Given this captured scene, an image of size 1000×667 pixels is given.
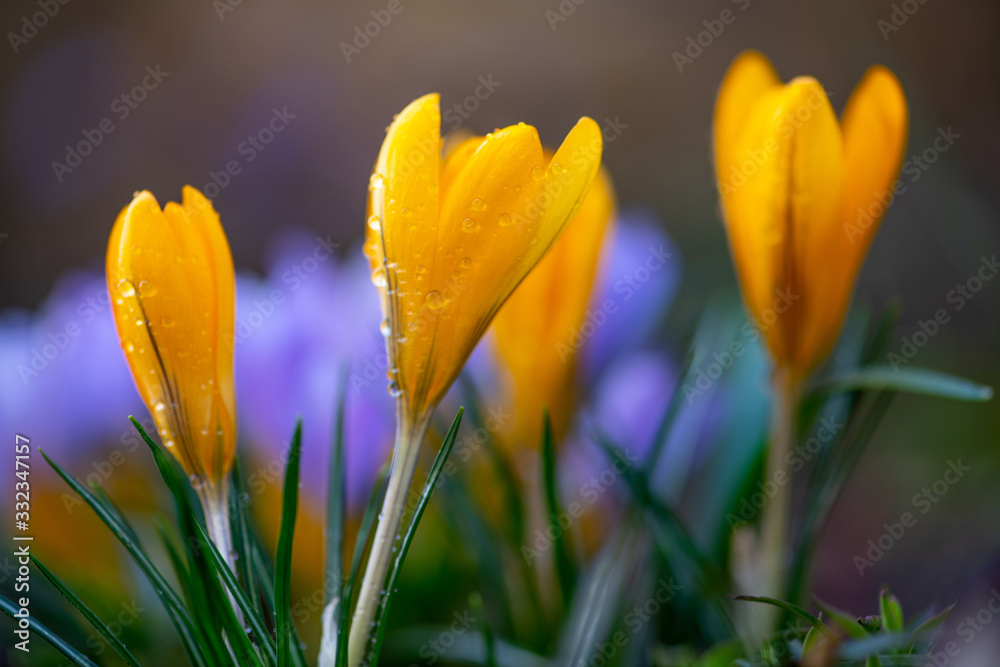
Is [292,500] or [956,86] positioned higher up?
[956,86]

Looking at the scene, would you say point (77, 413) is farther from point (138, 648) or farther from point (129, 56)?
point (129, 56)

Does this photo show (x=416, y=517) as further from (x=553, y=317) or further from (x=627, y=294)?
(x=627, y=294)

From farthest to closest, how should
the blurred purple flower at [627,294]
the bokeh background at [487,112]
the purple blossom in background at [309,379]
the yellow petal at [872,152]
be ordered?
the bokeh background at [487,112] < the blurred purple flower at [627,294] < the purple blossom in background at [309,379] < the yellow petal at [872,152]

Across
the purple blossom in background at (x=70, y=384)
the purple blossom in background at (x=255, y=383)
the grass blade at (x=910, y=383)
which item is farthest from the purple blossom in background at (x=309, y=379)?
the grass blade at (x=910, y=383)

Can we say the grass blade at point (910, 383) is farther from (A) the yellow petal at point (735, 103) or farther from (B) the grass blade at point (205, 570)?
(B) the grass blade at point (205, 570)

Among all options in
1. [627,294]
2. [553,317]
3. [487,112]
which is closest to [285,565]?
[553,317]

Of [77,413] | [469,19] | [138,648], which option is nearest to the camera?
[138,648]

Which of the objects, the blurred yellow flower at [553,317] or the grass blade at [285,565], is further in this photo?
the blurred yellow flower at [553,317]

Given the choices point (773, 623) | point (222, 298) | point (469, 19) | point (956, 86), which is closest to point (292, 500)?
point (222, 298)
